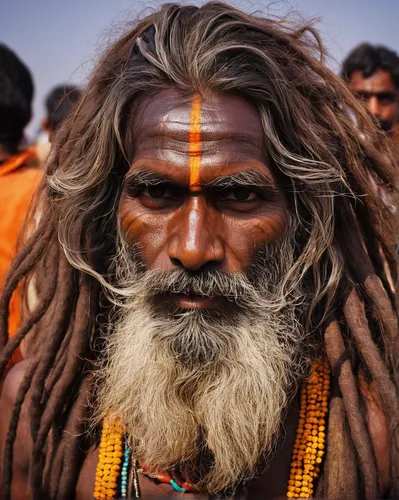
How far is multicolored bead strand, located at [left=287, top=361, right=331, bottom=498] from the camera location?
238 centimetres

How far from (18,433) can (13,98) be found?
8.16 ft

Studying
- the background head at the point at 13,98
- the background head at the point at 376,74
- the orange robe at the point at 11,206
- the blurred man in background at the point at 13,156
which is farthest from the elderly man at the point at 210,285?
the background head at the point at 376,74

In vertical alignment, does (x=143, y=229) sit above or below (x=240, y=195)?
below

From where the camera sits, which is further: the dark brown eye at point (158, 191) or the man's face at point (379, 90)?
the man's face at point (379, 90)

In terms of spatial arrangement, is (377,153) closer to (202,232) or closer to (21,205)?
(202,232)

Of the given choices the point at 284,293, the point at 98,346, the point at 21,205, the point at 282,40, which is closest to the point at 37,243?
the point at 98,346

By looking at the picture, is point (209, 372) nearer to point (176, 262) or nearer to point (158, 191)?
point (176, 262)

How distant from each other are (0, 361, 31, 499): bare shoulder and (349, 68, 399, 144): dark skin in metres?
3.91

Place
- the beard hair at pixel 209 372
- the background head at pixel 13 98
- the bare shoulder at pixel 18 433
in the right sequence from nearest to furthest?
the beard hair at pixel 209 372, the bare shoulder at pixel 18 433, the background head at pixel 13 98

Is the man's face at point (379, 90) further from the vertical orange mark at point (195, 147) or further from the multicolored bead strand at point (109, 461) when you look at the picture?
the multicolored bead strand at point (109, 461)

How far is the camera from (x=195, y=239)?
2213 millimetres

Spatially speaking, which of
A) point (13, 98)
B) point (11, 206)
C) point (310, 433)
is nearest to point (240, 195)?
point (310, 433)

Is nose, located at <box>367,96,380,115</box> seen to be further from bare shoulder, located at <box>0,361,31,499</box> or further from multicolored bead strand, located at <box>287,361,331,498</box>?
bare shoulder, located at <box>0,361,31,499</box>

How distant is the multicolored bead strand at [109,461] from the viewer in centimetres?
241
